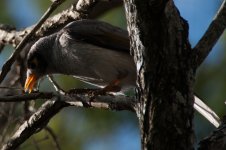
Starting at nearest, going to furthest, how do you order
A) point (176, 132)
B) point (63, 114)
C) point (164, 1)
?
point (164, 1) → point (176, 132) → point (63, 114)

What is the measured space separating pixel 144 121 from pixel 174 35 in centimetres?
55

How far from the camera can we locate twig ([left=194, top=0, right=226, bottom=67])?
3.62 metres

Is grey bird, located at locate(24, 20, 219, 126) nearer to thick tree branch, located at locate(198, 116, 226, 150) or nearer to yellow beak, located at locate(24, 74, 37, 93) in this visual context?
yellow beak, located at locate(24, 74, 37, 93)

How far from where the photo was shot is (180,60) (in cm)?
339

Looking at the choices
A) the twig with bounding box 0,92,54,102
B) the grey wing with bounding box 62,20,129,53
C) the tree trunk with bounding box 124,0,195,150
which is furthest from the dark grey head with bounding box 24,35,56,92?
the tree trunk with bounding box 124,0,195,150

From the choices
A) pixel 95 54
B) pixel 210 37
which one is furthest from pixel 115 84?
pixel 210 37

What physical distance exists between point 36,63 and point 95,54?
1.07m

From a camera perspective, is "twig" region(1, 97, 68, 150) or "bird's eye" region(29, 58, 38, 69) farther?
"bird's eye" region(29, 58, 38, 69)

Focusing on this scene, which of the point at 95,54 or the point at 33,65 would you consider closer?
the point at 95,54

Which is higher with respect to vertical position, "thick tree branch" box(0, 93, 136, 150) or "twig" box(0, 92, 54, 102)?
"twig" box(0, 92, 54, 102)

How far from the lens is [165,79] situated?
3385 mm

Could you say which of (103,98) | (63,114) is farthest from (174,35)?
(63,114)

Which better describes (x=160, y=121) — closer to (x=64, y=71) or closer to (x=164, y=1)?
(x=164, y=1)

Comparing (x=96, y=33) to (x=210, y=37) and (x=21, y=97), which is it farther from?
(x=210, y=37)
